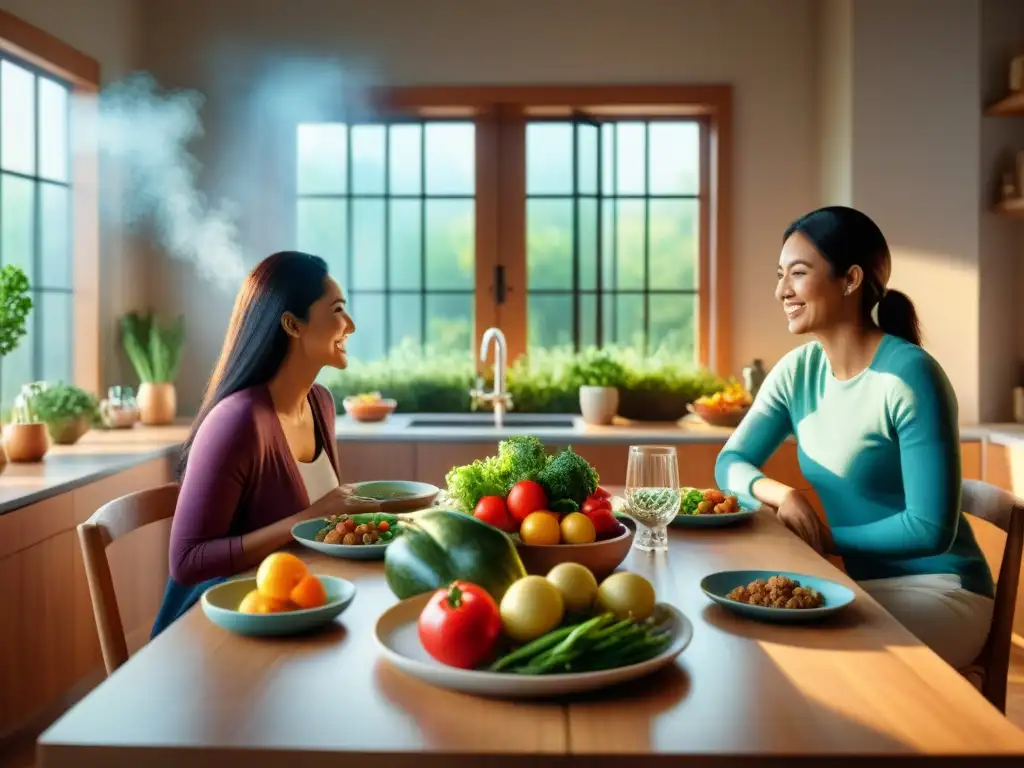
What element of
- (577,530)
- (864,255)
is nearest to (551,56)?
(864,255)

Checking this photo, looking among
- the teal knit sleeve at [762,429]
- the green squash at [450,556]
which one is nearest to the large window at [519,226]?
the teal knit sleeve at [762,429]

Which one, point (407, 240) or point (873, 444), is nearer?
point (873, 444)

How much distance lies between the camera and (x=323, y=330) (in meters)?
2.21

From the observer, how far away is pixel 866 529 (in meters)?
2.09

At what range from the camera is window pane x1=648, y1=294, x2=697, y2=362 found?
4.54 meters

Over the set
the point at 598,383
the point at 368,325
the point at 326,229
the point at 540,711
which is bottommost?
the point at 540,711

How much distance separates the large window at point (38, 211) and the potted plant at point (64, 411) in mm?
251

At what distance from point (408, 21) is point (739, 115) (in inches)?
55.8

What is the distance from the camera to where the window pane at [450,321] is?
4539 millimetres

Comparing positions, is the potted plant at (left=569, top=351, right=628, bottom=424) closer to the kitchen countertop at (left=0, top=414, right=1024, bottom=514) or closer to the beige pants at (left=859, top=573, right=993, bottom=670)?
the kitchen countertop at (left=0, top=414, right=1024, bottom=514)

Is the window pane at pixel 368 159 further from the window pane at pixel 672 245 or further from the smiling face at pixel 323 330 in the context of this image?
the smiling face at pixel 323 330

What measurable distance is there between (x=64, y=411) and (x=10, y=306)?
25.1 inches

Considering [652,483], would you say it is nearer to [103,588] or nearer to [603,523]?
[603,523]

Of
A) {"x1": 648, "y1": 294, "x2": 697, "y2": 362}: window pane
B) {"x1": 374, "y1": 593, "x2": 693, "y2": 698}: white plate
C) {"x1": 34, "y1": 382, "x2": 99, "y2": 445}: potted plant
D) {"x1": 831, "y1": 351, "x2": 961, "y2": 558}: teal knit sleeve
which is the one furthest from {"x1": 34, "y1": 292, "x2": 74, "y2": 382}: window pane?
{"x1": 374, "y1": 593, "x2": 693, "y2": 698}: white plate
